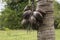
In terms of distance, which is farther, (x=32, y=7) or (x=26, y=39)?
(x=26, y=39)

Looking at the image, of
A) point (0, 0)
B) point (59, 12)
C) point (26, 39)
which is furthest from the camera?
point (59, 12)

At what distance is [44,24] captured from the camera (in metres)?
2.21

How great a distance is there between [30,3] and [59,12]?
565 inches

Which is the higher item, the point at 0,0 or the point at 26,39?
the point at 0,0

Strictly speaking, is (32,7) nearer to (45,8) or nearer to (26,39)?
(45,8)

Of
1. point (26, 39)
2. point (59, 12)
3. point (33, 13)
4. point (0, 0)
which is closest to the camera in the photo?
point (33, 13)

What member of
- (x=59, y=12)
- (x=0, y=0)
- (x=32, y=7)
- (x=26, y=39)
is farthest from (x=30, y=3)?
(x=59, y=12)

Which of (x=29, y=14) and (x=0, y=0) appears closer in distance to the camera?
(x=29, y=14)

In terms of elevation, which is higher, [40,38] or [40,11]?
[40,11]

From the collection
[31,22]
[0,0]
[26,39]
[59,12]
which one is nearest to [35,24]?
[31,22]

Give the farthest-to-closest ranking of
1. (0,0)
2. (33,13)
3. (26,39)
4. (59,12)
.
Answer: (59,12) → (26,39) → (0,0) → (33,13)

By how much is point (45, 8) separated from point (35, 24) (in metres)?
0.19

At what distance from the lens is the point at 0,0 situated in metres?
3.29

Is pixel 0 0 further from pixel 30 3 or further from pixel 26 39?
pixel 26 39
